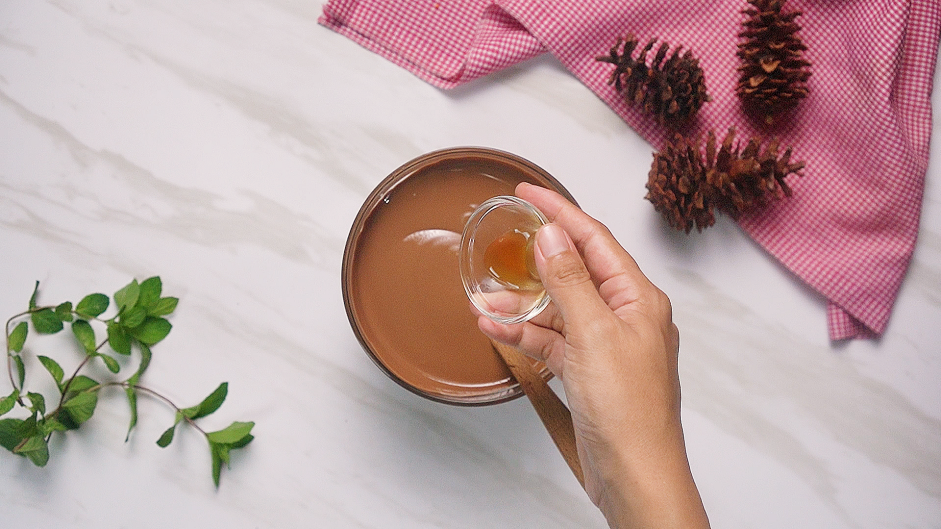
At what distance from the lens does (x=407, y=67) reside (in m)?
1.10

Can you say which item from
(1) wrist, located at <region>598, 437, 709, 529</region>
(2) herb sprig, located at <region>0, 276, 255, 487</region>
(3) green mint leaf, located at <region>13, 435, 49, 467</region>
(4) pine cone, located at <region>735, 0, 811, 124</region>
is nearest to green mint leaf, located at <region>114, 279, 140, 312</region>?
(2) herb sprig, located at <region>0, 276, 255, 487</region>

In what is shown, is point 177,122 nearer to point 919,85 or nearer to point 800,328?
point 800,328

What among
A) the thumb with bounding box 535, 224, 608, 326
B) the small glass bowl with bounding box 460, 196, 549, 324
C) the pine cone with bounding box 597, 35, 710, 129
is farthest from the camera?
the pine cone with bounding box 597, 35, 710, 129

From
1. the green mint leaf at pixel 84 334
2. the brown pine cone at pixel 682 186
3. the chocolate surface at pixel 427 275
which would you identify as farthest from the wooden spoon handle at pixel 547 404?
the green mint leaf at pixel 84 334

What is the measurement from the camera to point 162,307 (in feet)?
3.53

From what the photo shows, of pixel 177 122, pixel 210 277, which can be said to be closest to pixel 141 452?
pixel 210 277

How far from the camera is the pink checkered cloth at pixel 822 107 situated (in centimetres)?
106

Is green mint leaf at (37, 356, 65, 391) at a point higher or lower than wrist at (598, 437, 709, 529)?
lower

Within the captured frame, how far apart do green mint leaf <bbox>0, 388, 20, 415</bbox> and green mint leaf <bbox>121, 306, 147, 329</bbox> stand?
0.63ft

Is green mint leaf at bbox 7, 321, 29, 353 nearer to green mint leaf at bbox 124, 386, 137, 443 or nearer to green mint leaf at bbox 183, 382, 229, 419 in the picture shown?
green mint leaf at bbox 124, 386, 137, 443

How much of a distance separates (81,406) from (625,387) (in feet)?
2.75

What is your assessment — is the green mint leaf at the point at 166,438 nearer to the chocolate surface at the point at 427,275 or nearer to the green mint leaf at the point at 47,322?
the green mint leaf at the point at 47,322

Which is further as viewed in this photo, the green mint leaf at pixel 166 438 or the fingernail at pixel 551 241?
the green mint leaf at pixel 166 438

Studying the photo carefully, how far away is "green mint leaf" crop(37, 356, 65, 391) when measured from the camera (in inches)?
40.5
